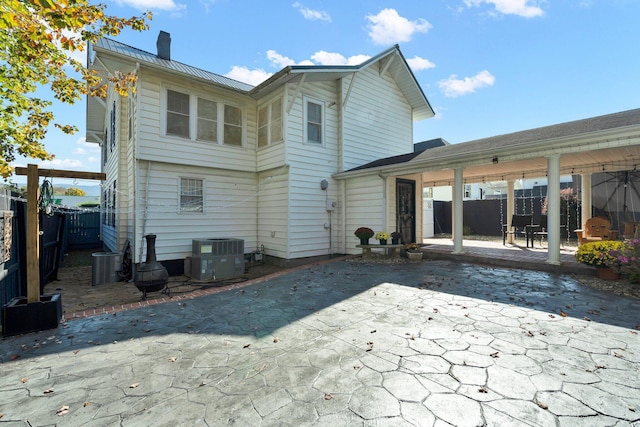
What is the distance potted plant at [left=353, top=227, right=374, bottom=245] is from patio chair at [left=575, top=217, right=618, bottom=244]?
21.7 ft

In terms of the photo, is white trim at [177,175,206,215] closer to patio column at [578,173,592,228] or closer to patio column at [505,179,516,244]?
patio column at [505,179,516,244]

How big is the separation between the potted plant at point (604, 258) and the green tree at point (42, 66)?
9247mm

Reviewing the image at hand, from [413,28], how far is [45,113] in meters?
10.3

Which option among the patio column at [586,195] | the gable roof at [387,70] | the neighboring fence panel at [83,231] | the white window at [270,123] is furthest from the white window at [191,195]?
the patio column at [586,195]

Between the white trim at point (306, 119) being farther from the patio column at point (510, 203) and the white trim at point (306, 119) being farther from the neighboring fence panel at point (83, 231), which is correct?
the neighboring fence panel at point (83, 231)

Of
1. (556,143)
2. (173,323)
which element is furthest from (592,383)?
(556,143)

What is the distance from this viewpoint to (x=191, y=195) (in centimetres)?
862

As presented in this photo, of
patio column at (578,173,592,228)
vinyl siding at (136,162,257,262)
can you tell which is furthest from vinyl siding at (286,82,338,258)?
patio column at (578,173,592,228)

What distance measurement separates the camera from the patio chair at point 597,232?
8859 millimetres

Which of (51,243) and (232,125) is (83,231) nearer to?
(51,243)

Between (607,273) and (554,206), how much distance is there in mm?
1601

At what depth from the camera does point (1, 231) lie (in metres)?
4.16

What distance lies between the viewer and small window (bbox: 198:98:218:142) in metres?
8.73

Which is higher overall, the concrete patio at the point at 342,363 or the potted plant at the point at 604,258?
the potted plant at the point at 604,258
